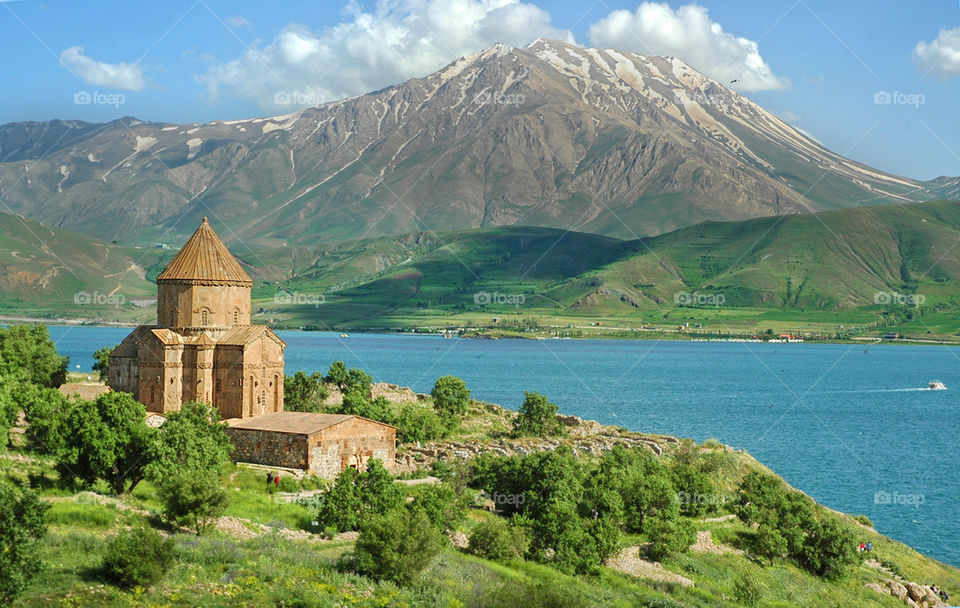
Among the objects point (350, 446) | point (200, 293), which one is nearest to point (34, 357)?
point (200, 293)

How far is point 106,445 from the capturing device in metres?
37.4

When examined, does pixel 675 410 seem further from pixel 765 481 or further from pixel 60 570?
pixel 60 570

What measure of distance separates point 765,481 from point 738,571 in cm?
1137

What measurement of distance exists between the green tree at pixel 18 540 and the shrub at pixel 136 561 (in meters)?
1.92

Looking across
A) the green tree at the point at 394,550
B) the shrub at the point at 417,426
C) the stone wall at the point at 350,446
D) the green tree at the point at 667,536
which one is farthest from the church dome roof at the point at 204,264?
Answer: the green tree at the point at 667,536

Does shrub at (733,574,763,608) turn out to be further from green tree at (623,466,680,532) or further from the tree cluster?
the tree cluster

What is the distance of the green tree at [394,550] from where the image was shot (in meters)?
30.4

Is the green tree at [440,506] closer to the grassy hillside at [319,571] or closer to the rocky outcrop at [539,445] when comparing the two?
the grassy hillside at [319,571]

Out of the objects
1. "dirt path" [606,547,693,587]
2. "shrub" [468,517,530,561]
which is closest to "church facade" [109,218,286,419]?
"shrub" [468,517,530,561]

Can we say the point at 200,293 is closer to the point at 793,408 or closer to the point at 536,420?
the point at 536,420

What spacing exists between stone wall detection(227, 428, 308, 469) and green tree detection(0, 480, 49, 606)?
66.7 feet

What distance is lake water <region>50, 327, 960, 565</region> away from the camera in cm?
6862

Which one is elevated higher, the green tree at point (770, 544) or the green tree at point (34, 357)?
the green tree at point (34, 357)

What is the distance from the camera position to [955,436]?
10012cm
